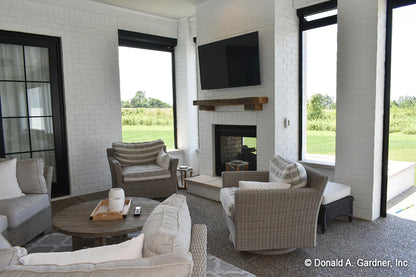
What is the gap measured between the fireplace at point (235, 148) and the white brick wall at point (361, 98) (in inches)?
51.7

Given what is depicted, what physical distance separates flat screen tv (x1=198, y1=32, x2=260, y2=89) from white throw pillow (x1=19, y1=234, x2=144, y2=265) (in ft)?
11.1

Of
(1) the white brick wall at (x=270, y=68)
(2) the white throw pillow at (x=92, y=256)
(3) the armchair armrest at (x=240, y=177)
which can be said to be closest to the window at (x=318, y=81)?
(1) the white brick wall at (x=270, y=68)

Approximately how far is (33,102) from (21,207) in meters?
2.13

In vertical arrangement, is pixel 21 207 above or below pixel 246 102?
below

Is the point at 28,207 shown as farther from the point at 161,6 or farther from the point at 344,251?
the point at 161,6

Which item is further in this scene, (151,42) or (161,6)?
(151,42)

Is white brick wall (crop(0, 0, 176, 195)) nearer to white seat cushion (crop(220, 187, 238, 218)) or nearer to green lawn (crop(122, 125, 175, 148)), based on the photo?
green lawn (crop(122, 125, 175, 148))

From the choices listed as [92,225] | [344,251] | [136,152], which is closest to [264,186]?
[344,251]

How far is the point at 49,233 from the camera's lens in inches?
130

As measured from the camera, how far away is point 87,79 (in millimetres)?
4855

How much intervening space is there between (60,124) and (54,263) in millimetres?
3981

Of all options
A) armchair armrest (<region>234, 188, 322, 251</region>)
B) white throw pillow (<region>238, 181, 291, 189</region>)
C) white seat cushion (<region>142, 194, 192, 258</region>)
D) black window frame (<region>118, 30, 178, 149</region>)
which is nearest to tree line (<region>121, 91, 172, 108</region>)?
black window frame (<region>118, 30, 178, 149</region>)

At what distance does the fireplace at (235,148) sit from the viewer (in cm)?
462

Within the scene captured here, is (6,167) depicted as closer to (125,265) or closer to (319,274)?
(125,265)
